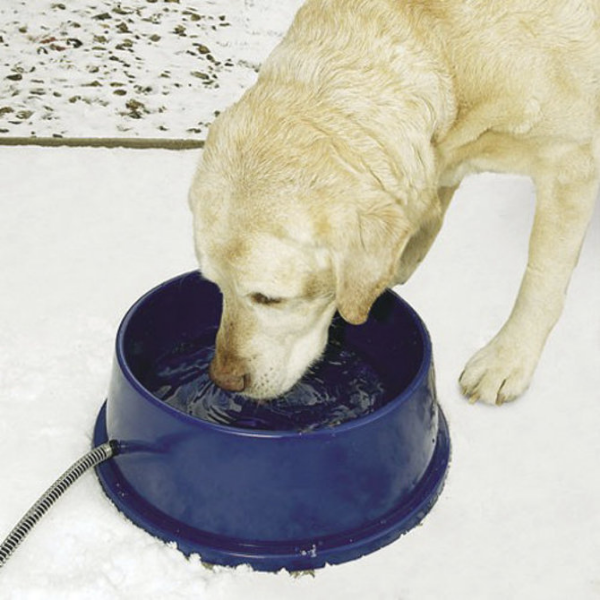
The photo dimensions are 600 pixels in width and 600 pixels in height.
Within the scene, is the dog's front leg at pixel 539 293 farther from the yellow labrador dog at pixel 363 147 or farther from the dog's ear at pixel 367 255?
the dog's ear at pixel 367 255

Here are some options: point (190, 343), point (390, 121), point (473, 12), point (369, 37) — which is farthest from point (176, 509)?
point (473, 12)

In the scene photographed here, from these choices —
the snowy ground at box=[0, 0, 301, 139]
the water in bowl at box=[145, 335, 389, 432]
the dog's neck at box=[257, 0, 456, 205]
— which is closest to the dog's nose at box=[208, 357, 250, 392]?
the water in bowl at box=[145, 335, 389, 432]

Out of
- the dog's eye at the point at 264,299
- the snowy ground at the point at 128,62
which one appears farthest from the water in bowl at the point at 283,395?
the snowy ground at the point at 128,62

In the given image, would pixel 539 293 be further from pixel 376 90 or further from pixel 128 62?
pixel 128 62

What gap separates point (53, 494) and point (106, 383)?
0.49 m

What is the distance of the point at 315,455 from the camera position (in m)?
1.88

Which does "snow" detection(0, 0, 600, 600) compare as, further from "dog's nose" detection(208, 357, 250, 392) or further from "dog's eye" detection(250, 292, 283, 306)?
"dog's eye" detection(250, 292, 283, 306)

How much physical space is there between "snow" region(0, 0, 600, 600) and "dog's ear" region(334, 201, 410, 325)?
22.7 inches

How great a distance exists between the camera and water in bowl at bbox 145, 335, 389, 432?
230cm

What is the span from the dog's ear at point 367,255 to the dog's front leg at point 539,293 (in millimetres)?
627

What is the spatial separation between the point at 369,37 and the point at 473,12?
26cm

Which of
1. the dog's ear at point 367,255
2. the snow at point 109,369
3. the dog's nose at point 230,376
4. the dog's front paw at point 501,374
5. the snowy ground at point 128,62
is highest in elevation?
the dog's ear at point 367,255

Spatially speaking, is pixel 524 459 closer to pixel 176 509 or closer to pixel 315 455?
pixel 315 455

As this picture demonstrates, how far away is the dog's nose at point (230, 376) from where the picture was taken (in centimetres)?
203
